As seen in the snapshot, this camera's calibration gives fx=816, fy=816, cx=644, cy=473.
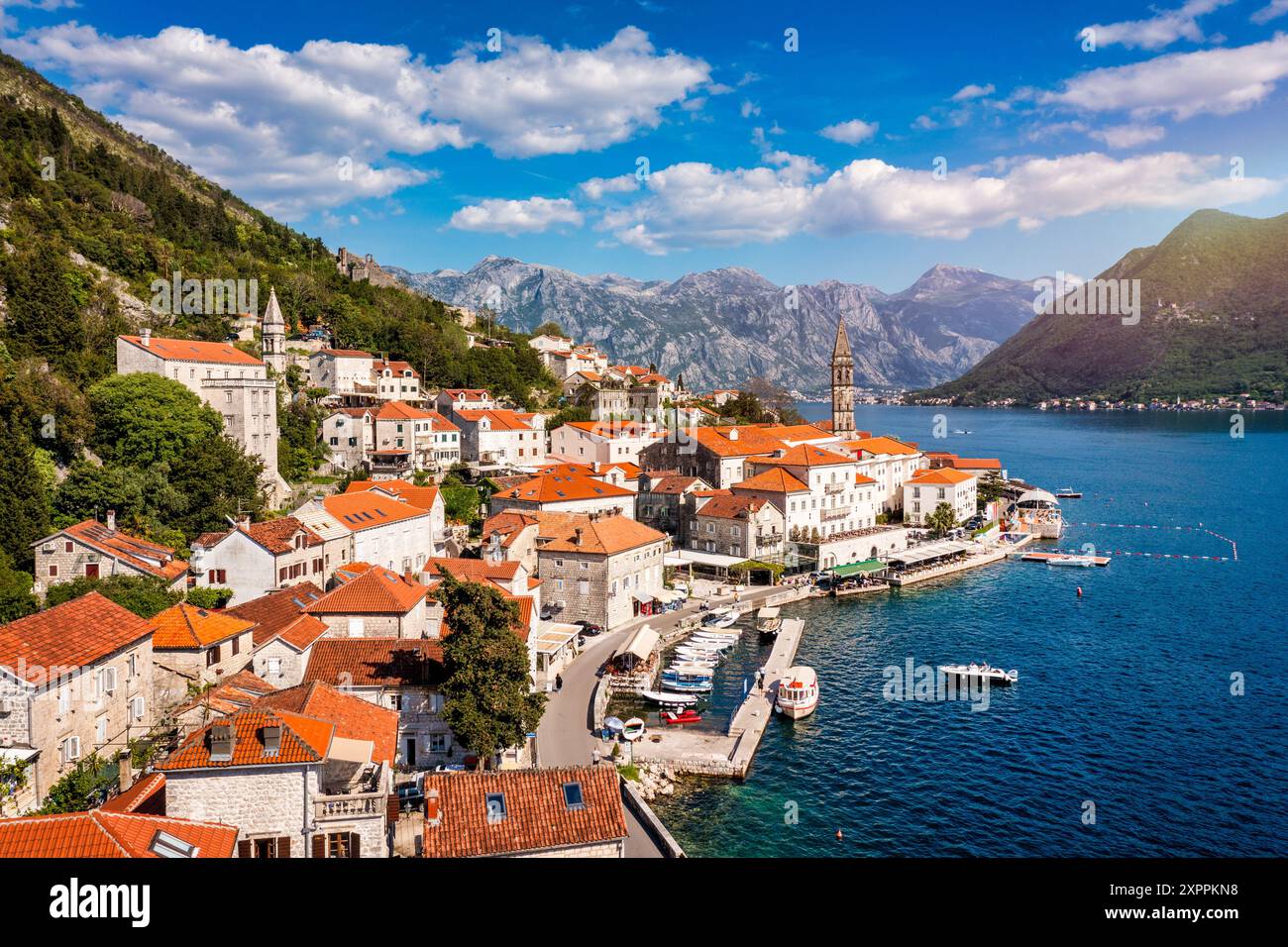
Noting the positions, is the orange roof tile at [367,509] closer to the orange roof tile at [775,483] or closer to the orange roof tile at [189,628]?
the orange roof tile at [189,628]

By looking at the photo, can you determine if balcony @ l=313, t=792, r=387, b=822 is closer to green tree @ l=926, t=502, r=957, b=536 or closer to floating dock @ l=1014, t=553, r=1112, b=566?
floating dock @ l=1014, t=553, r=1112, b=566

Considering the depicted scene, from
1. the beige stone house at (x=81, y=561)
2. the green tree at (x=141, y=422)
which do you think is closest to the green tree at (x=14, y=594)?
the beige stone house at (x=81, y=561)

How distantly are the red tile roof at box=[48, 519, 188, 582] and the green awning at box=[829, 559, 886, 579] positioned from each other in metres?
36.3

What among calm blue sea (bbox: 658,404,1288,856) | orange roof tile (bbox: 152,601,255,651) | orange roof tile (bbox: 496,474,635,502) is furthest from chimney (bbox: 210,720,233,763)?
orange roof tile (bbox: 496,474,635,502)

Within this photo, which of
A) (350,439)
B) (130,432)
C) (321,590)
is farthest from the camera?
(350,439)

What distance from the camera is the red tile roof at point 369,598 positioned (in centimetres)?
2730

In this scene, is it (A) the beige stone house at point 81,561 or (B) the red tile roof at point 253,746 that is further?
(A) the beige stone house at point 81,561

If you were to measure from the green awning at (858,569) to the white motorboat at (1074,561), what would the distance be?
494 inches

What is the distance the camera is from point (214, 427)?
39.5 meters

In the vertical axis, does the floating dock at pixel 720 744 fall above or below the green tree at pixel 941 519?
below

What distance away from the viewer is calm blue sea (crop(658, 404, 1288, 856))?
2238 centimetres
